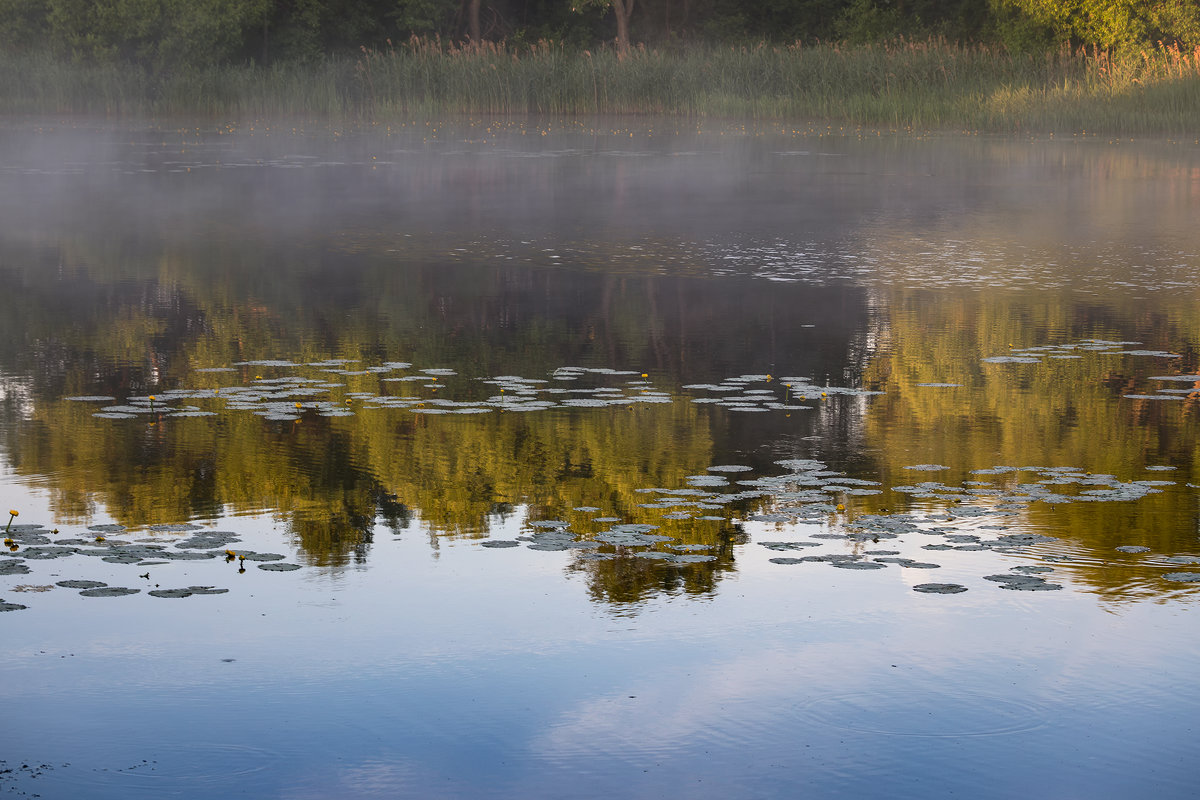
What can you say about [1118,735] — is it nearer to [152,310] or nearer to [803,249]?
[152,310]

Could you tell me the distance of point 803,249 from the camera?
16562 mm

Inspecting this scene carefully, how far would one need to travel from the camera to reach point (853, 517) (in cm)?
644

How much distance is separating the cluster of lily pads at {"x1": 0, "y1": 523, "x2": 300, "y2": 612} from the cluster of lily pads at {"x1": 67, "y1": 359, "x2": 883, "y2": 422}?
85.9 inches

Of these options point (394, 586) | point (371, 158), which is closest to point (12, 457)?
point (394, 586)

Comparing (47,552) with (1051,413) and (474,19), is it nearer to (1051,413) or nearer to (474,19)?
(1051,413)

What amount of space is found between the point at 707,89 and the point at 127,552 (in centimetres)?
3827

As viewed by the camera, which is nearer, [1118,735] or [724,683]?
[1118,735]

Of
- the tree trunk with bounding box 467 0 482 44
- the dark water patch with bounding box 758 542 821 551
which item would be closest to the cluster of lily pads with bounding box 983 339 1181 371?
the dark water patch with bounding box 758 542 821 551

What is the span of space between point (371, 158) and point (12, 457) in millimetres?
23379

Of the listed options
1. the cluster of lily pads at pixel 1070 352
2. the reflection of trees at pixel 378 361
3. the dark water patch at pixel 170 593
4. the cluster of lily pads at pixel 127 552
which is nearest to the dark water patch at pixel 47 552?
the cluster of lily pads at pixel 127 552

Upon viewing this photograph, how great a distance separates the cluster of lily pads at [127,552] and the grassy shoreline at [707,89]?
101 feet

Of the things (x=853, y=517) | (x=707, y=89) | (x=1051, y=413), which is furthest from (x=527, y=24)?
(x=853, y=517)

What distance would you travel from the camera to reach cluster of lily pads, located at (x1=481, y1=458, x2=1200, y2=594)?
586 cm

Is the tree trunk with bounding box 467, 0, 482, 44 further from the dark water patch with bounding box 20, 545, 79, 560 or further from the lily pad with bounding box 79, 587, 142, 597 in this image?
the lily pad with bounding box 79, 587, 142, 597
